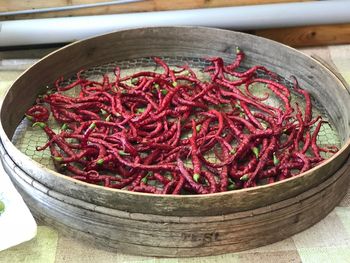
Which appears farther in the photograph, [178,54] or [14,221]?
[178,54]

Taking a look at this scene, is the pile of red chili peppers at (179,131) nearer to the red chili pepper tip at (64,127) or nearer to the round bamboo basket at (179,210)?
the red chili pepper tip at (64,127)

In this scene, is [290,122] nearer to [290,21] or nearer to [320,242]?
[320,242]

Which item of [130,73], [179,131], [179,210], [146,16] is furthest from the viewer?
[146,16]

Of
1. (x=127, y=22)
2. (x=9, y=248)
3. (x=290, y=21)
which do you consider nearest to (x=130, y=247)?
(x=9, y=248)

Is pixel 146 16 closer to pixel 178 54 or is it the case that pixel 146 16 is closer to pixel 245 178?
pixel 178 54

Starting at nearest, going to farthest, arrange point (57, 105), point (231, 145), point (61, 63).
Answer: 1. point (231, 145)
2. point (57, 105)
3. point (61, 63)

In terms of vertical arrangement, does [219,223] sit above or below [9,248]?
above

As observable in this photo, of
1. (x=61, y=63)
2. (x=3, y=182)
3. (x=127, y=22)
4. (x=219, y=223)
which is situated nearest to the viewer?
(x=219, y=223)

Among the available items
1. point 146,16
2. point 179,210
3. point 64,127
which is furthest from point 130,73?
point 179,210
